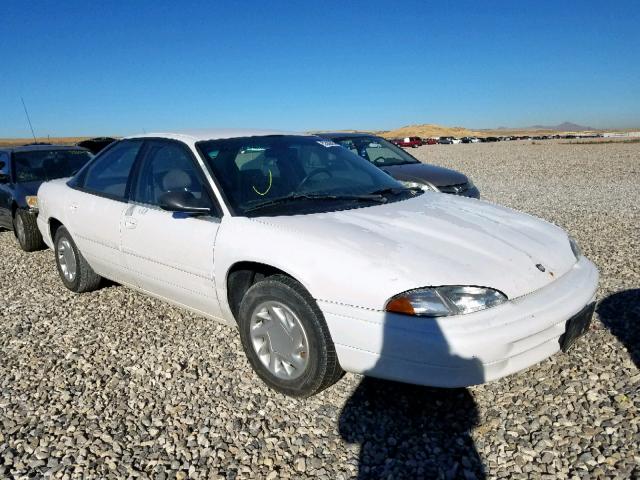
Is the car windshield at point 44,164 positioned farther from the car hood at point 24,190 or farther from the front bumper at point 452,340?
the front bumper at point 452,340

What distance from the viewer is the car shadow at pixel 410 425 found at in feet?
7.48

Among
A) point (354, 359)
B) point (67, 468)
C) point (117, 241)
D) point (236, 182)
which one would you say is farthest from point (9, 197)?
point (354, 359)

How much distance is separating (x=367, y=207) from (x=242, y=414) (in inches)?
58.7

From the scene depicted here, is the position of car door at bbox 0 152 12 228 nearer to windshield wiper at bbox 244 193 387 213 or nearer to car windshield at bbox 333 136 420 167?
car windshield at bbox 333 136 420 167

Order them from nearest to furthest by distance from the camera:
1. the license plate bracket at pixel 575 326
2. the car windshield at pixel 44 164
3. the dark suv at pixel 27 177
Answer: the license plate bracket at pixel 575 326 < the dark suv at pixel 27 177 < the car windshield at pixel 44 164

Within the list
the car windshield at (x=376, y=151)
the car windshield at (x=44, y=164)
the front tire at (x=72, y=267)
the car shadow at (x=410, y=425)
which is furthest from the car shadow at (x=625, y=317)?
the car windshield at (x=44, y=164)

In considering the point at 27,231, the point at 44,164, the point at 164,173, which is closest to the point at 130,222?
the point at 164,173

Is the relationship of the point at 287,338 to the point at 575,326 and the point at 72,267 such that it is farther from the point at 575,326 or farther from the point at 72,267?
the point at 72,267

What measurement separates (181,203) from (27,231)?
188 inches

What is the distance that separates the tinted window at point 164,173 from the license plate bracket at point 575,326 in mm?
2377

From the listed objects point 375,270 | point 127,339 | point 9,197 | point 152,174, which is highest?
point 152,174

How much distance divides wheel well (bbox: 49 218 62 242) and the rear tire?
6.21 feet

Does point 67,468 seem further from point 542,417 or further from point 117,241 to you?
point 542,417

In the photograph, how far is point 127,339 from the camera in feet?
12.5
